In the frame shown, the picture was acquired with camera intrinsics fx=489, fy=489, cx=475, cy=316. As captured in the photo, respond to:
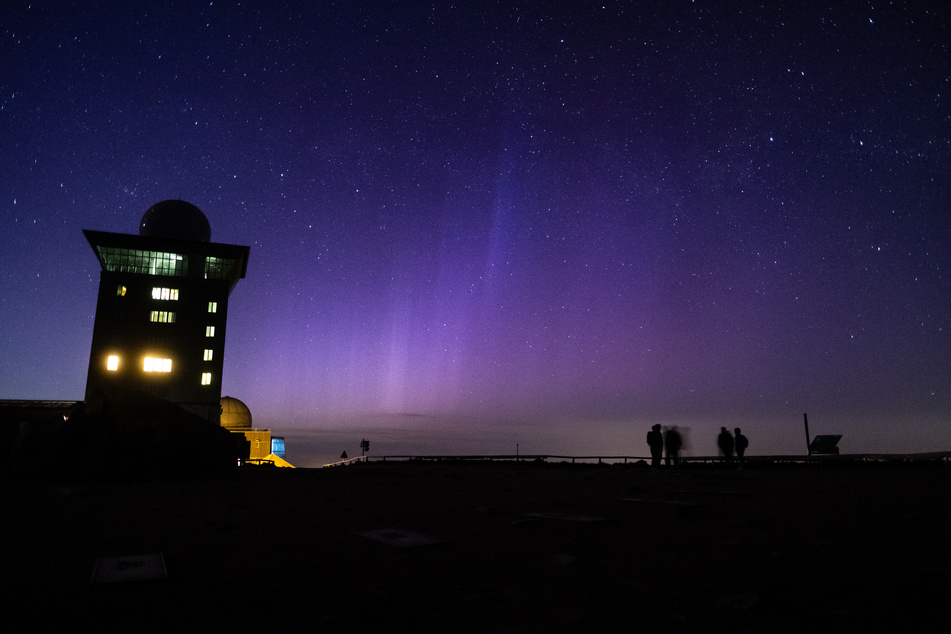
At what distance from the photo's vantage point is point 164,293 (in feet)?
160

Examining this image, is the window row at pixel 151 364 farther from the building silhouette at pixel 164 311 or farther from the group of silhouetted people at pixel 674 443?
the group of silhouetted people at pixel 674 443

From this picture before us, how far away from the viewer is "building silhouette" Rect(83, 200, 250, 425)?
1810 inches

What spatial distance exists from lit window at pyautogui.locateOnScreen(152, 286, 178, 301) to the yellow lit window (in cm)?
157

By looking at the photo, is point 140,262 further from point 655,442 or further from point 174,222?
point 655,442

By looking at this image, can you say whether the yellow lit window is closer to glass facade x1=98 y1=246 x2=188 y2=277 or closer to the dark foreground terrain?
glass facade x1=98 y1=246 x2=188 y2=277

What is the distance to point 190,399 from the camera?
46.8 metres

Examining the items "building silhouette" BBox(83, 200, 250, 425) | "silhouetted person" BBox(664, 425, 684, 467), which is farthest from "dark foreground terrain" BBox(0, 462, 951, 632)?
"building silhouette" BBox(83, 200, 250, 425)

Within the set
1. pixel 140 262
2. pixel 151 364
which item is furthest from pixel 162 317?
pixel 140 262

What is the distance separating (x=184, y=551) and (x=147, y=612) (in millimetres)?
1667

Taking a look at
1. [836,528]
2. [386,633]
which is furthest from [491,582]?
[836,528]

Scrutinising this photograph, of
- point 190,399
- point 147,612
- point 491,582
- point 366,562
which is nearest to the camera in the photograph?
point 147,612

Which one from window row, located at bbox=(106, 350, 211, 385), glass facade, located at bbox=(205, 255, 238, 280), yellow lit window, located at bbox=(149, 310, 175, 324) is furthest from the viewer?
glass facade, located at bbox=(205, 255, 238, 280)

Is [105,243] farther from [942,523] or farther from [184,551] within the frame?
[942,523]

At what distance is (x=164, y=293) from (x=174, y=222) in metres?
7.92
